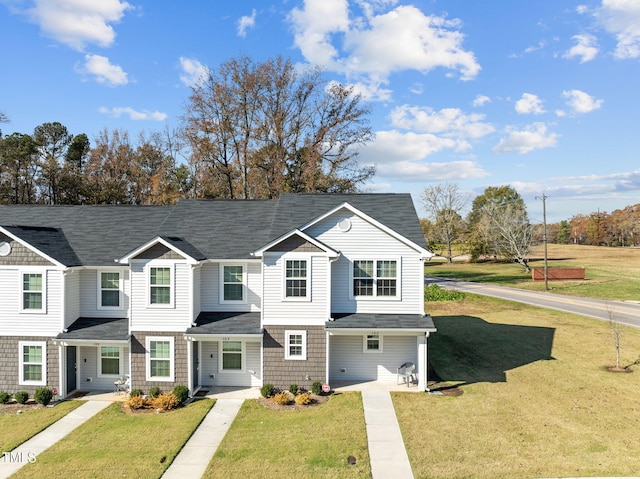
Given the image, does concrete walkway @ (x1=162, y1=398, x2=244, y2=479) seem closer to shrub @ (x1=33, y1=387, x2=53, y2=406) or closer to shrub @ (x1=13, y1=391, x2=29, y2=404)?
shrub @ (x1=33, y1=387, x2=53, y2=406)

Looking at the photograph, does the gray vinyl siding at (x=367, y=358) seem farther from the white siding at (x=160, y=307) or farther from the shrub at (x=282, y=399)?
the white siding at (x=160, y=307)

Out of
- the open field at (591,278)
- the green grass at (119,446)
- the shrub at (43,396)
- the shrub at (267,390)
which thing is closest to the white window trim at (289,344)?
the shrub at (267,390)

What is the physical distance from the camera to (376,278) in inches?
717

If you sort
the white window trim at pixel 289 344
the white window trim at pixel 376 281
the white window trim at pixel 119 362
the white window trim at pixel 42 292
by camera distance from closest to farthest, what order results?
1. the white window trim at pixel 42 292
2. the white window trim at pixel 289 344
3. the white window trim at pixel 119 362
4. the white window trim at pixel 376 281

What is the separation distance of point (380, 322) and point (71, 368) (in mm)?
13419

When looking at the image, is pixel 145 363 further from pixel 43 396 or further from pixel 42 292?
pixel 42 292

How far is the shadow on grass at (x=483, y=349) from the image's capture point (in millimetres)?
18969

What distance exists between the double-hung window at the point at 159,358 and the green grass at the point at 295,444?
3.77 metres

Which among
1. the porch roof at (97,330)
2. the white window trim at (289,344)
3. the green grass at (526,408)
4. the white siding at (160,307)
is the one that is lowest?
the green grass at (526,408)

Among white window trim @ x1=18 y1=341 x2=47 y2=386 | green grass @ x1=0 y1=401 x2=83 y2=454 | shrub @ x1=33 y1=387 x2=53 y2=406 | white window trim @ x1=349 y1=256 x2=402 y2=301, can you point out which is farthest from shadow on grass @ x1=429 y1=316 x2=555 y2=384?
white window trim @ x1=18 y1=341 x2=47 y2=386

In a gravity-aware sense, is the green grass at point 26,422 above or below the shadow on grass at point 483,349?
below

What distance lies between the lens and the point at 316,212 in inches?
813

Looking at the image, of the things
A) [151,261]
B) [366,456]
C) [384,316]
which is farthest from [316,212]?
[366,456]

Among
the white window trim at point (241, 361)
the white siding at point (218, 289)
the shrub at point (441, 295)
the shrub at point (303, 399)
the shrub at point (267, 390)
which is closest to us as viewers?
the shrub at point (303, 399)
